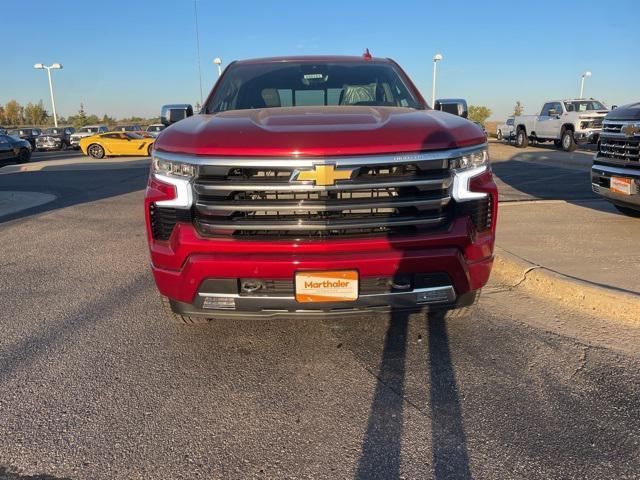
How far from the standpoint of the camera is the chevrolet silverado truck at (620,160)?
549cm

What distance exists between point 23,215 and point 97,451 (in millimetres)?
7351

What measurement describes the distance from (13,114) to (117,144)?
7703 centimetres

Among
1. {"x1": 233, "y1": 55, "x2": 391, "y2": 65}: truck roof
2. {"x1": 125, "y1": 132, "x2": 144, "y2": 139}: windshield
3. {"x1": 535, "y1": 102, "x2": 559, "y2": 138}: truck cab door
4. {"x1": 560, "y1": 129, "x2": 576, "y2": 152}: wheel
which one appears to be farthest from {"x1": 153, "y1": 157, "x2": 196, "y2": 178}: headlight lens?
{"x1": 125, "y1": 132, "x2": 144, "y2": 139}: windshield

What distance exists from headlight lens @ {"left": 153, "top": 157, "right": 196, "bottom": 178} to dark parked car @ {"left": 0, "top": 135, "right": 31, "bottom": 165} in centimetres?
1449

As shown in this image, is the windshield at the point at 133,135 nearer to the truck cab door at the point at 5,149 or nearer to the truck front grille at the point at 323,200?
the truck cab door at the point at 5,149

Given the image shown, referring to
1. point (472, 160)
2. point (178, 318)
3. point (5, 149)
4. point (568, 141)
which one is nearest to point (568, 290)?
point (472, 160)

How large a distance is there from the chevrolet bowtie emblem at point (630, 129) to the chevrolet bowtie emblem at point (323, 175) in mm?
4413

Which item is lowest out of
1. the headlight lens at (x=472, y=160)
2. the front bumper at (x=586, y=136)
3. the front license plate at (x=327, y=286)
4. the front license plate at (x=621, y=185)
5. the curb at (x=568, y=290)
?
the curb at (x=568, y=290)

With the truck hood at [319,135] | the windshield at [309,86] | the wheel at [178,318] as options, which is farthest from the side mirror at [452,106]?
the wheel at [178,318]

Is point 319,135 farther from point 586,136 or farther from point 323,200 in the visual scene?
point 586,136

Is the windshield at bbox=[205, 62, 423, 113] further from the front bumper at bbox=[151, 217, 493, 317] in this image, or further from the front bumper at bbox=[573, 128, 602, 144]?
the front bumper at bbox=[573, 128, 602, 144]

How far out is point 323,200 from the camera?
8.83ft

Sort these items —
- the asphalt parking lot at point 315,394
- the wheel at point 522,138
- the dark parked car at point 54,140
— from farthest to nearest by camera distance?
the dark parked car at point 54,140 < the wheel at point 522,138 < the asphalt parking lot at point 315,394

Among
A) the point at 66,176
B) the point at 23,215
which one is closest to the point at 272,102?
the point at 23,215
